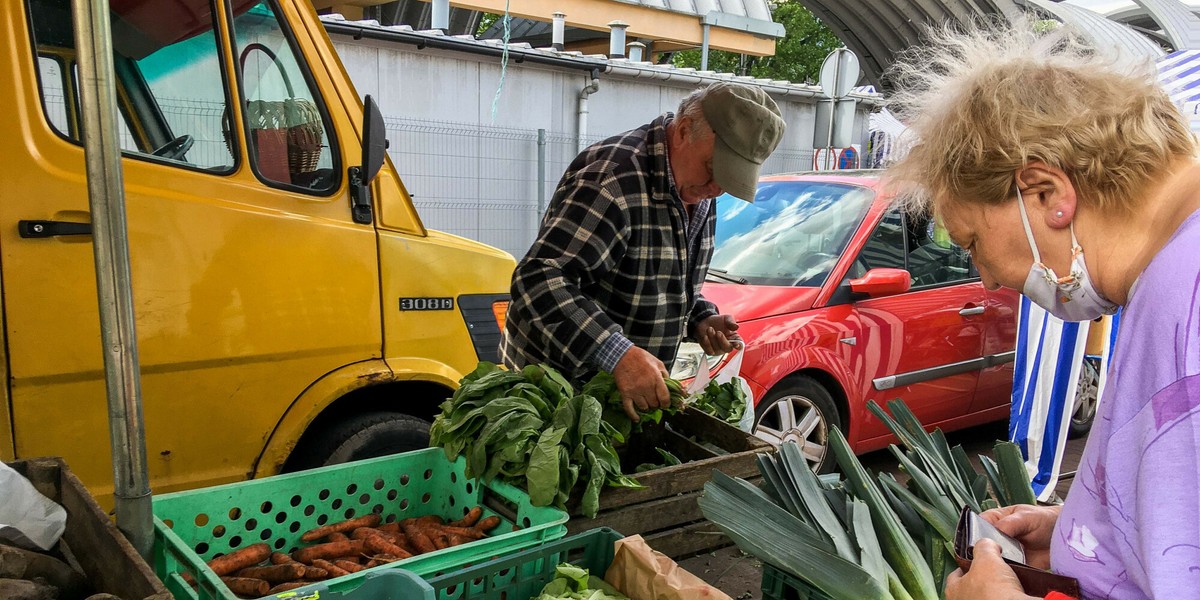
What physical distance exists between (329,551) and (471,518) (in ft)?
1.33

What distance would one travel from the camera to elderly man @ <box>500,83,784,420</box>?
269 cm

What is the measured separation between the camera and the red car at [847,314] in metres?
4.94

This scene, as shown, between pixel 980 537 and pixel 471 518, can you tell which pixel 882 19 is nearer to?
pixel 471 518

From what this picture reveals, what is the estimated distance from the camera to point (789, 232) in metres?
5.50

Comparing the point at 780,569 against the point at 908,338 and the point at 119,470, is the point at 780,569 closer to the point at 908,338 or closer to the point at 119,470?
the point at 119,470

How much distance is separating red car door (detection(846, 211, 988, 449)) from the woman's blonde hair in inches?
152

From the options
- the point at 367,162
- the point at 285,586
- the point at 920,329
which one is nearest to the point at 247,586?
the point at 285,586

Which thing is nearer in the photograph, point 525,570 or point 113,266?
point 113,266

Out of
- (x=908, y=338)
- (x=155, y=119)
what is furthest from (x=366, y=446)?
(x=908, y=338)

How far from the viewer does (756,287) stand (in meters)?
5.17

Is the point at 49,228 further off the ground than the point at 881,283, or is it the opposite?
the point at 49,228

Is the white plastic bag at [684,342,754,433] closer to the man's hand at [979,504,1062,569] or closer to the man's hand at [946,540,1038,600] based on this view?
the man's hand at [979,504,1062,569]

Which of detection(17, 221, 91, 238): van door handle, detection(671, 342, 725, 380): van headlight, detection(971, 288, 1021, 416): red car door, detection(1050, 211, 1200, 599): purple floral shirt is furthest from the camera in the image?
detection(971, 288, 1021, 416): red car door

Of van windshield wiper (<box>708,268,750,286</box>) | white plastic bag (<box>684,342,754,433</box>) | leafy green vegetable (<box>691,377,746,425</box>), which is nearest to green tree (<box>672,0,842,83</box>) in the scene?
van windshield wiper (<box>708,268,750,286</box>)
